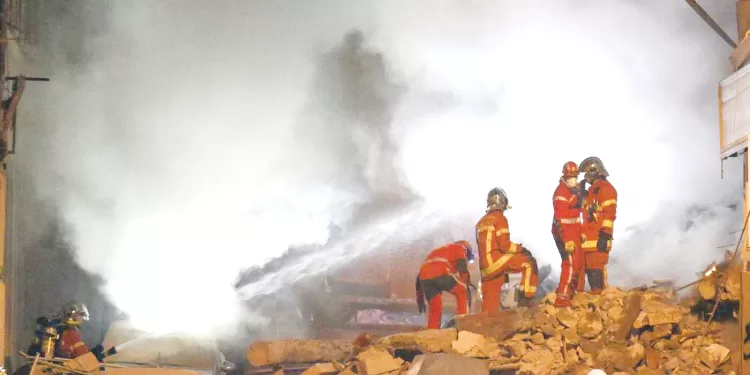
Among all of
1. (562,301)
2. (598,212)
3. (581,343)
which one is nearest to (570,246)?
(598,212)

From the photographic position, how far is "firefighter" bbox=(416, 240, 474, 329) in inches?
482

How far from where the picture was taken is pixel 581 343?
10344 millimetres

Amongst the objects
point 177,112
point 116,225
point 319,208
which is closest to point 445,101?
point 319,208

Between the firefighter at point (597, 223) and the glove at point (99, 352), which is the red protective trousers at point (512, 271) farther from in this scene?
the glove at point (99, 352)

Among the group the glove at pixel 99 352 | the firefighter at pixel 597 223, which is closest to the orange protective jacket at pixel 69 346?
the glove at pixel 99 352

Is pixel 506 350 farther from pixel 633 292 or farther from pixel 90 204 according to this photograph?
pixel 90 204

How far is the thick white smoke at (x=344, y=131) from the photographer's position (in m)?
18.2

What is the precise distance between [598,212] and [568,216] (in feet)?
1.48

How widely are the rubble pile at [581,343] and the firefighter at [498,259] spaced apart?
1.90 ft

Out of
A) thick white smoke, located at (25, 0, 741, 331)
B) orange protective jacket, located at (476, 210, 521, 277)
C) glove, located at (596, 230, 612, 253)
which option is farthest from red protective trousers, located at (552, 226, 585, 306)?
thick white smoke, located at (25, 0, 741, 331)

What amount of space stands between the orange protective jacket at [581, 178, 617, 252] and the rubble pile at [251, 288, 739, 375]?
850 millimetres

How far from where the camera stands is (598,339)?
1024cm

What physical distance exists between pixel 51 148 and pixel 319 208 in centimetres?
692

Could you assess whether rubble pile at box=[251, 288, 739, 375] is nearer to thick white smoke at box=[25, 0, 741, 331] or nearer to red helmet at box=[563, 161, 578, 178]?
red helmet at box=[563, 161, 578, 178]
